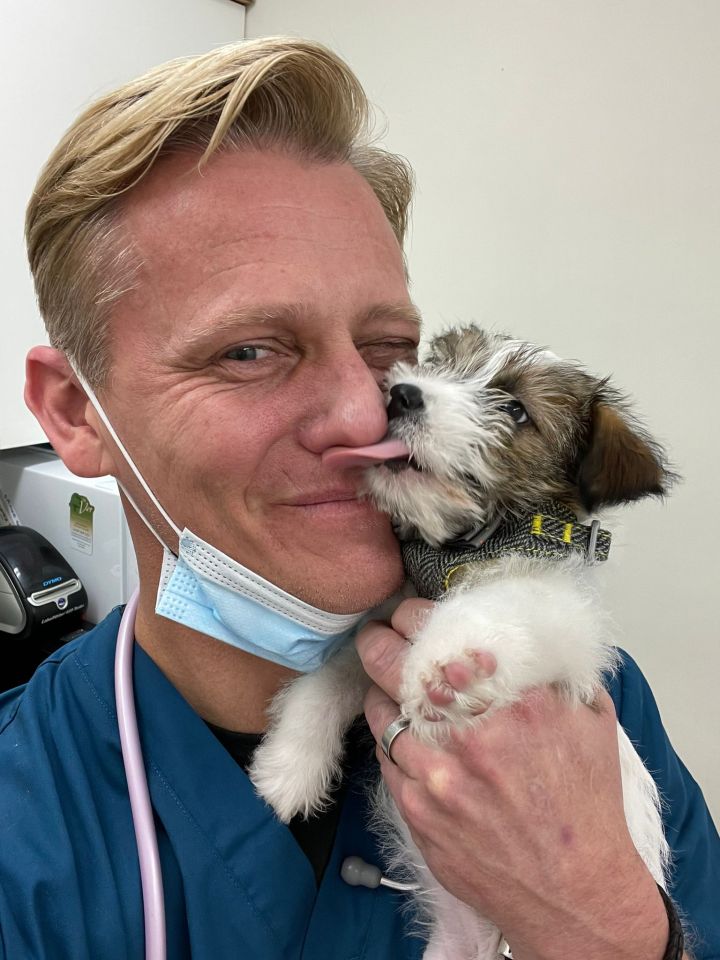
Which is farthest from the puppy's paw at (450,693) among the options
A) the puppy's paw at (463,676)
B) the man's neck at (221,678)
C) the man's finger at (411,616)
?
the man's neck at (221,678)

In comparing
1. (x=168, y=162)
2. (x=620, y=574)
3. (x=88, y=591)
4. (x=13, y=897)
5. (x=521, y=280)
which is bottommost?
(x=88, y=591)

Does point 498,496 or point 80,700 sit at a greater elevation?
point 498,496

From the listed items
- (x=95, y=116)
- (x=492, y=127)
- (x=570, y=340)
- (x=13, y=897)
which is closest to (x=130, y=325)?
(x=95, y=116)

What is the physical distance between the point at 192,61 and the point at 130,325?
51cm

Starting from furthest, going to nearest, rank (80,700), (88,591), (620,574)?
(88,591) → (620,574) → (80,700)

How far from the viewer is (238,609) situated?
109 cm

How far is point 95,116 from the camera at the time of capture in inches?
47.5

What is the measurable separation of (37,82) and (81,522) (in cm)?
176

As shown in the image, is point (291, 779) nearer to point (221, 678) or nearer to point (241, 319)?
point (221, 678)

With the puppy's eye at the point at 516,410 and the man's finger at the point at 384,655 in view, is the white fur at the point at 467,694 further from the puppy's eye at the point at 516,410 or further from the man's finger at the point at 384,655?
the puppy's eye at the point at 516,410

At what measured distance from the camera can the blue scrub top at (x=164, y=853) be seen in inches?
39.9

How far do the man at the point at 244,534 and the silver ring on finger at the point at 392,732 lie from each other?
1 cm

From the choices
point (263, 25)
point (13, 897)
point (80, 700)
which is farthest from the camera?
point (263, 25)

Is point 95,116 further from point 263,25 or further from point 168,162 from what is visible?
point 263,25
